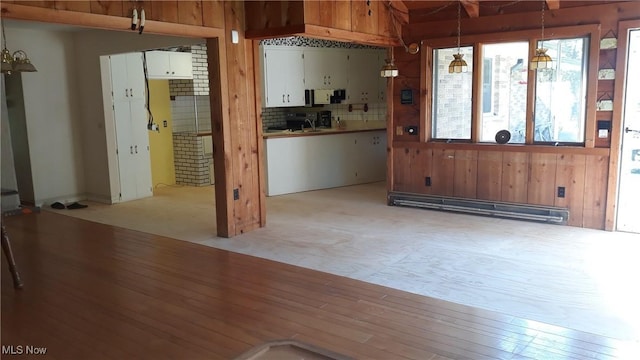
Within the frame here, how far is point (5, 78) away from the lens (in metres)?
7.60

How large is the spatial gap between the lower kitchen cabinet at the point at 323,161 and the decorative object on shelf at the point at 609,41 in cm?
423

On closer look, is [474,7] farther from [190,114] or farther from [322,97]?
[190,114]

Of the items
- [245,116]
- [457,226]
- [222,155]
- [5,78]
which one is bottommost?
[457,226]

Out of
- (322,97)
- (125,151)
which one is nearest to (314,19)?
(322,97)

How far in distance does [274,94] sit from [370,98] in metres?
2.02

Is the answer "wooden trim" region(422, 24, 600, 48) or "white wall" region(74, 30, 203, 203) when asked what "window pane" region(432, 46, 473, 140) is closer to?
"wooden trim" region(422, 24, 600, 48)

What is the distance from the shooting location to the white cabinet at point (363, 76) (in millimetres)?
9375

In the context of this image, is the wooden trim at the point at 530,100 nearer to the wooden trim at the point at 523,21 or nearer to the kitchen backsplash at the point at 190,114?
the wooden trim at the point at 523,21

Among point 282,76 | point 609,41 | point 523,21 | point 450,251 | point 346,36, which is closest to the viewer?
point 450,251

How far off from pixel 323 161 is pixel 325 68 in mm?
1632

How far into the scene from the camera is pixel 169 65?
8.73 m

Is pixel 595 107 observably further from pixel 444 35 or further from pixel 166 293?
pixel 166 293

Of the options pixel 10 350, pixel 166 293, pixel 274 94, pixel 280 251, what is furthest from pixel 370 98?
pixel 10 350

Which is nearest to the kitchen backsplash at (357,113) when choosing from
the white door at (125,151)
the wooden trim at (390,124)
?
the wooden trim at (390,124)
